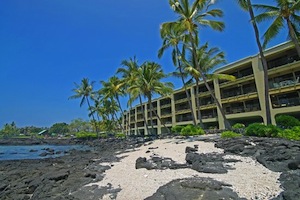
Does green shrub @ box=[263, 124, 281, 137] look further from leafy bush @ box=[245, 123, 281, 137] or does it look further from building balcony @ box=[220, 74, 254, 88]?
building balcony @ box=[220, 74, 254, 88]

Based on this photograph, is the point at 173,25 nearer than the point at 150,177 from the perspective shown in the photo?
No

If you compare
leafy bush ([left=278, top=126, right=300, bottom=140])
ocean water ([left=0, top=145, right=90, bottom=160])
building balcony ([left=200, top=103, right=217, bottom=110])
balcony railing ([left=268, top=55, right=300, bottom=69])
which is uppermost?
balcony railing ([left=268, top=55, right=300, bottom=69])

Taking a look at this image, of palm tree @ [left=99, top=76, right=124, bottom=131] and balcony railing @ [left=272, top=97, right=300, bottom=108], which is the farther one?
palm tree @ [left=99, top=76, right=124, bottom=131]

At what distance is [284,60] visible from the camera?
22562mm

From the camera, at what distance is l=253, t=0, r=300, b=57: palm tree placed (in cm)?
1282

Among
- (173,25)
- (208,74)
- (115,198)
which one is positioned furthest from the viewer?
(208,74)

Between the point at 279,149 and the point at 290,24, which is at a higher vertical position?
the point at 290,24

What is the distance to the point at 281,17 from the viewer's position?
13.4 metres

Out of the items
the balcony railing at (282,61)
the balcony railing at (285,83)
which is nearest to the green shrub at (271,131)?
the balcony railing at (285,83)

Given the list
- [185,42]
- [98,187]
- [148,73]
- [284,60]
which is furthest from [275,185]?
[284,60]

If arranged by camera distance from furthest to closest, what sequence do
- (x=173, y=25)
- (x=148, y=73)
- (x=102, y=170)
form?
(x=148, y=73) → (x=173, y=25) → (x=102, y=170)

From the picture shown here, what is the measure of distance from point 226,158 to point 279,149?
6.38 feet

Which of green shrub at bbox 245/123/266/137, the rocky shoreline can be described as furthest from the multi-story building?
the rocky shoreline

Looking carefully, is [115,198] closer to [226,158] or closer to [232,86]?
[226,158]
